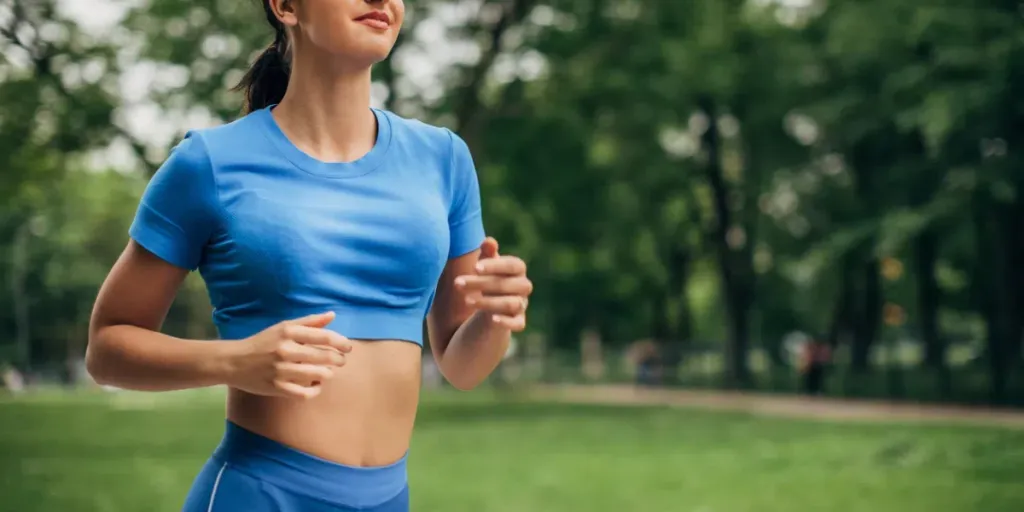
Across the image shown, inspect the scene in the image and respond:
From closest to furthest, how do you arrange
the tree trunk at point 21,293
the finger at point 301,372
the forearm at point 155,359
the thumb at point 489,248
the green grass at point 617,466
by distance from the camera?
the finger at point 301,372 → the forearm at point 155,359 → the thumb at point 489,248 → the green grass at point 617,466 → the tree trunk at point 21,293

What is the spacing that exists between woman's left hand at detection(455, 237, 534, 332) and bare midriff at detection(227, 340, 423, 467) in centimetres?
15

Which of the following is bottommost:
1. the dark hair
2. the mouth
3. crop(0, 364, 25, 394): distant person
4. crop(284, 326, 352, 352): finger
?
crop(0, 364, 25, 394): distant person

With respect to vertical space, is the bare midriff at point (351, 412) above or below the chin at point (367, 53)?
below

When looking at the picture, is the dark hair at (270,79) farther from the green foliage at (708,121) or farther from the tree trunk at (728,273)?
the tree trunk at (728,273)

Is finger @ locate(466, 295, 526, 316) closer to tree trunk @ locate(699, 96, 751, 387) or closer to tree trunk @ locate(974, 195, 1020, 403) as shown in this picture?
tree trunk @ locate(974, 195, 1020, 403)

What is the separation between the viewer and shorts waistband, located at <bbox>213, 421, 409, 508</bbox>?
2188 mm

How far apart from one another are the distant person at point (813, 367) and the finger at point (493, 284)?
34.4 meters

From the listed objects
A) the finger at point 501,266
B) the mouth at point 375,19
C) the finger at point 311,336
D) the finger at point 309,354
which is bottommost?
the finger at point 309,354

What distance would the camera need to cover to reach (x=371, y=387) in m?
2.23

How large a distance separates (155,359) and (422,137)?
2.00ft

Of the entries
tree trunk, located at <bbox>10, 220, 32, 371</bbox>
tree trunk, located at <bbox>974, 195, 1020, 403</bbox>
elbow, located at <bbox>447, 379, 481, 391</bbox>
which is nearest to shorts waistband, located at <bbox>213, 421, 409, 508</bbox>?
elbow, located at <bbox>447, 379, 481, 391</bbox>

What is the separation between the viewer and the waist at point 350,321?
217cm

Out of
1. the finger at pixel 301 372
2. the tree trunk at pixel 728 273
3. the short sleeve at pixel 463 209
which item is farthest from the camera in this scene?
the tree trunk at pixel 728 273

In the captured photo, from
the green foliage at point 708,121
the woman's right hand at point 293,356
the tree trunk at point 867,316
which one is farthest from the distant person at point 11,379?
the woman's right hand at point 293,356
